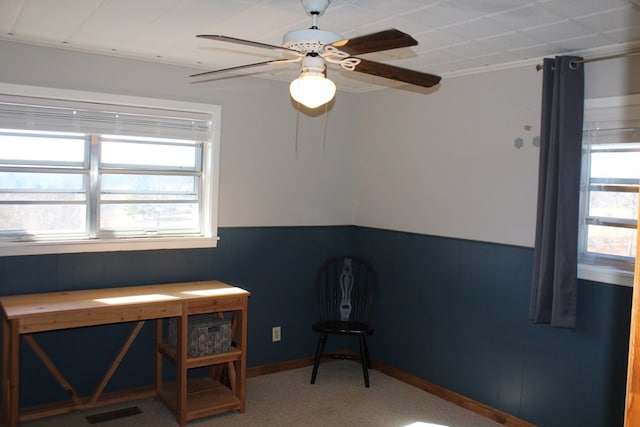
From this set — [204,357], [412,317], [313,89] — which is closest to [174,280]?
[204,357]

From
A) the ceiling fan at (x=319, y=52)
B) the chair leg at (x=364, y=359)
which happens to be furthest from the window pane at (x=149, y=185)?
the ceiling fan at (x=319, y=52)

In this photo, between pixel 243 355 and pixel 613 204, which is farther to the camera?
pixel 243 355

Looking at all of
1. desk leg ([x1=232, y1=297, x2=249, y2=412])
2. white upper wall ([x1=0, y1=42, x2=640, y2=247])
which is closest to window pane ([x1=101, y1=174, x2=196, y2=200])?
white upper wall ([x1=0, y1=42, x2=640, y2=247])

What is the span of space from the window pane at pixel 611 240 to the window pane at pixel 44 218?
123 inches

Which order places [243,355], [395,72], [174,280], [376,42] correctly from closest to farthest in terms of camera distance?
1. [376,42]
2. [395,72]
3. [243,355]
4. [174,280]

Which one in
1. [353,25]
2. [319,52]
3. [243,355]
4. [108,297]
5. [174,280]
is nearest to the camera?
[319,52]

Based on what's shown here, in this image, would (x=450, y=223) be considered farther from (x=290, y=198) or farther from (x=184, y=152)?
(x=184, y=152)

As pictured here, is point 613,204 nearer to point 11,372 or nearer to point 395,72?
point 395,72

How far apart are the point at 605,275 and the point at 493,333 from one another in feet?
2.81

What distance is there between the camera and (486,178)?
3.73 meters

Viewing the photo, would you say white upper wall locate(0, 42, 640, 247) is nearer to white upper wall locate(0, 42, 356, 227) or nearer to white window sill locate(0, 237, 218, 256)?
white upper wall locate(0, 42, 356, 227)

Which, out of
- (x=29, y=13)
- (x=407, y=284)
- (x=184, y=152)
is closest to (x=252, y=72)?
(x=184, y=152)

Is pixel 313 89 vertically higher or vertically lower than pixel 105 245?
higher

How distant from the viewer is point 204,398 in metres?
3.62
